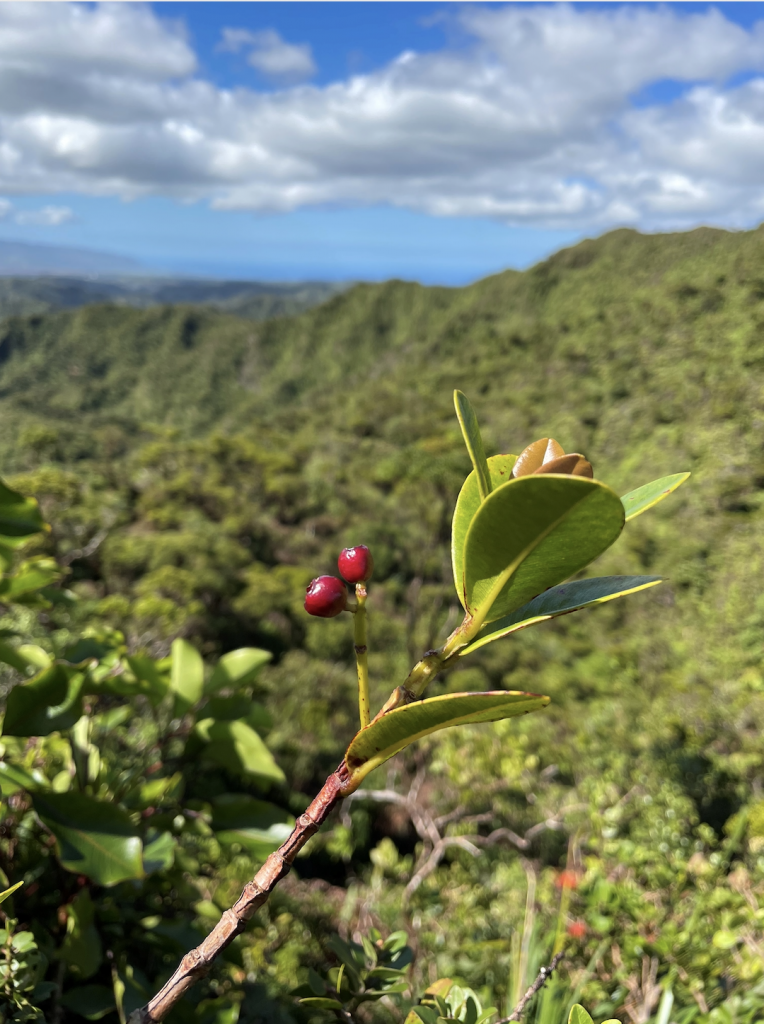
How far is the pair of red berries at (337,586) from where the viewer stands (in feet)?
1.63

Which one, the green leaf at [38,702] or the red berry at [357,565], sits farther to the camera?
the green leaf at [38,702]

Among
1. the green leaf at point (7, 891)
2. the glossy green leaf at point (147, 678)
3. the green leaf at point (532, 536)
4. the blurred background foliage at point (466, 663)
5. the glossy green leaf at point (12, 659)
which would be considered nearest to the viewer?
the green leaf at point (532, 536)

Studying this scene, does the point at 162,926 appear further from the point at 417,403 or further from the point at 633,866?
the point at 417,403

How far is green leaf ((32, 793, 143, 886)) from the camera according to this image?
834 millimetres

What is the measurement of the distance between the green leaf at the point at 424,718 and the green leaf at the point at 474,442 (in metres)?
0.16

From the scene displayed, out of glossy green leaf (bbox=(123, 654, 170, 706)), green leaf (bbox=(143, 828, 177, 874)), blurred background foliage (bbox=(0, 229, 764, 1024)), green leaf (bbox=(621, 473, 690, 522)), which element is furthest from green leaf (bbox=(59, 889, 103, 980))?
green leaf (bbox=(621, 473, 690, 522))

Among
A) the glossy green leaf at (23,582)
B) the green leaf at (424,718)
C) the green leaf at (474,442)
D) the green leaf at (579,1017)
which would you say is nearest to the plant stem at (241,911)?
the green leaf at (424,718)

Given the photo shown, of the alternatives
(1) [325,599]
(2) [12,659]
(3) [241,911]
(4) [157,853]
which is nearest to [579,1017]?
(3) [241,911]

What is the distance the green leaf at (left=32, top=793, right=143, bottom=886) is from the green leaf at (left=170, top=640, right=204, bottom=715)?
10.1 inches

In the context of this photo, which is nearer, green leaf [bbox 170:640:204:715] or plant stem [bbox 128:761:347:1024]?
plant stem [bbox 128:761:347:1024]

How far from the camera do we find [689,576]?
Answer: 22.2 metres

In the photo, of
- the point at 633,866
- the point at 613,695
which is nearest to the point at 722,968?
the point at 633,866

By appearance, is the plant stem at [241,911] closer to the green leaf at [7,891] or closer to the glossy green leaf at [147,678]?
the green leaf at [7,891]

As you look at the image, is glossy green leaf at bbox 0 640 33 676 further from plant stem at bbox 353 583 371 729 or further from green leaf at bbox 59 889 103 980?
plant stem at bbox 353 583 371 729
